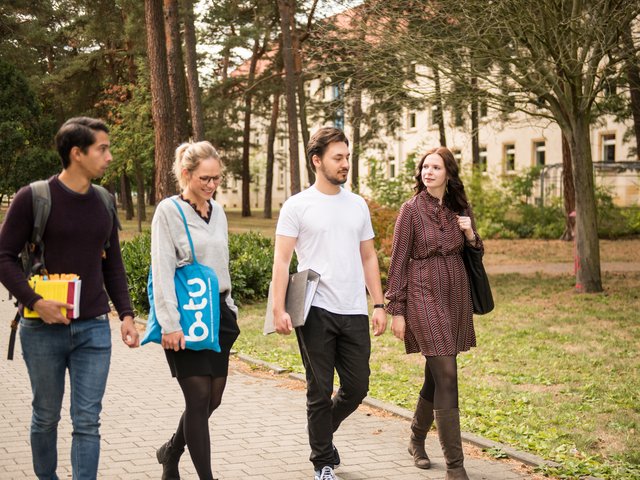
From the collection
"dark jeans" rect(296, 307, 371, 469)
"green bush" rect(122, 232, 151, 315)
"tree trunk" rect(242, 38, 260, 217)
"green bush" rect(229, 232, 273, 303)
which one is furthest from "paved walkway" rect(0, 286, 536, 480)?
"tree trunk" rect(242, 38, 260, 217)

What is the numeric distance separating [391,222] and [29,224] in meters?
12.3

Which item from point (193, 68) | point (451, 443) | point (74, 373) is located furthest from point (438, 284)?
point (193, 68)

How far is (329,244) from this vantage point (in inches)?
202

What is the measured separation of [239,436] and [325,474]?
1570 mm

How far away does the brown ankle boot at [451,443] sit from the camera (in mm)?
5062

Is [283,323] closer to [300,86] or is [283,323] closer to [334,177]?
[334,177]

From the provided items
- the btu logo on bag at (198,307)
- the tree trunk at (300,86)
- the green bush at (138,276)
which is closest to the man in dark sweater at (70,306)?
the btu logo on bag at (198,307)

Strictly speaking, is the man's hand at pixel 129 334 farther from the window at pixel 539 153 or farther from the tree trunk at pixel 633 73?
the window at pixel 539 153

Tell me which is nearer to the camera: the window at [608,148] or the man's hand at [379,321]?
the man's hand at [379,321]

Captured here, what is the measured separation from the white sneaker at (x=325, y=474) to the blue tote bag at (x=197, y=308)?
104 centimetres

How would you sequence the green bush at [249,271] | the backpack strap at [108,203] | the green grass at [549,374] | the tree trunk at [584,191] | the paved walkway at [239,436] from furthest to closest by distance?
the green bush at [249,271]
the tree trunk at [584,191]
the green grass at [549,374]
the paved walkway at [239,436]
the backpack strap at [108,203]

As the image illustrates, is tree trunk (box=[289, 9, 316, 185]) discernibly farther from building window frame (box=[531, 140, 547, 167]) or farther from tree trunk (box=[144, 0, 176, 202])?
building window frame (box=[531, 140, 547, 167])

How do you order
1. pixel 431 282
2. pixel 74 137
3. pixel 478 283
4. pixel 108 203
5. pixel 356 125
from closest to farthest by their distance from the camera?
pixel 74 137, pixel 108 203, pixel 431 282, pixel 478 283, pixel 356 125

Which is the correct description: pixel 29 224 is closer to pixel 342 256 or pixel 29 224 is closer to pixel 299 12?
pixel 342 256
